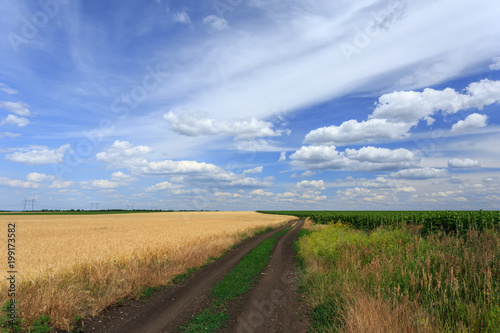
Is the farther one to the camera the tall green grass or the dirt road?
the dirt road

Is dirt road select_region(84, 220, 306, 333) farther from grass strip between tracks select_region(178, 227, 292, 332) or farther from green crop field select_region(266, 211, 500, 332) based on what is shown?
green crop field select_region(266, 211, 500, 332)

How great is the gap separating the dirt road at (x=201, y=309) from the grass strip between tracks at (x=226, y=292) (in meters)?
0.29

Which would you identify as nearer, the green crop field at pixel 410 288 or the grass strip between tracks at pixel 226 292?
the green crop field at pixel 410 288

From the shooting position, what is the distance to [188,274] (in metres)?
13.7

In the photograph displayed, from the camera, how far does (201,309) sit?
345 inches

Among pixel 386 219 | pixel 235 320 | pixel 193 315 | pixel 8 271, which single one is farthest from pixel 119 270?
pixel 386 219

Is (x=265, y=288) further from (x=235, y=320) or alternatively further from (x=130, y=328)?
(x=130, y=328)

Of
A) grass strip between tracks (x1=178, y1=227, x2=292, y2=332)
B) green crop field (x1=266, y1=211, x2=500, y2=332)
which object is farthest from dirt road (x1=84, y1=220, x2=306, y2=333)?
green crop field (x1=266, y1=211, x2=500, y2=332)

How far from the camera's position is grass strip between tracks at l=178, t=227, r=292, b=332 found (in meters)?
7.49

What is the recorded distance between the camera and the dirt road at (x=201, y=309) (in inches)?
292

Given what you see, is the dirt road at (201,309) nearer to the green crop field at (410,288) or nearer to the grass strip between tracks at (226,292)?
the grass strip between tracks at (226,292)

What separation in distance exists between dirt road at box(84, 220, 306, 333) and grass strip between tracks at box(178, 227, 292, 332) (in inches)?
11.3

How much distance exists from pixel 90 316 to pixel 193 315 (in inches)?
125

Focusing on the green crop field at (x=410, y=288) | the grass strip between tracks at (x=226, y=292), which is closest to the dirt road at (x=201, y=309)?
the grass strip between tracks at (x=226, y=292)
